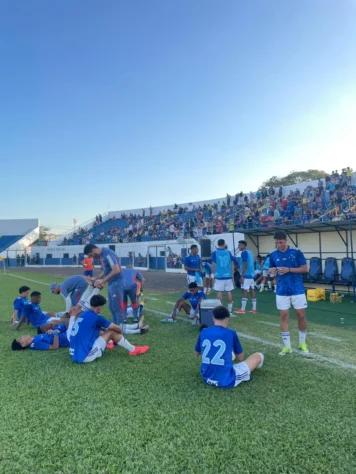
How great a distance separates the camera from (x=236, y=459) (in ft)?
7.85

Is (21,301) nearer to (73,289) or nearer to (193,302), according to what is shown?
(73,289)

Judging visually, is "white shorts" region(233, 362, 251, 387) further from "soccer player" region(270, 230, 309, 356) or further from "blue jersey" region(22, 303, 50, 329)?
"blue jersey" region(22, 303, 50, 329)

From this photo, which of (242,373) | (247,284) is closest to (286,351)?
(242,373)

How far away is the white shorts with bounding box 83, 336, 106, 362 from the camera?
4617mm

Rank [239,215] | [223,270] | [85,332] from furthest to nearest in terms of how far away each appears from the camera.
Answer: [239,215]
[223,270]
[85,332]

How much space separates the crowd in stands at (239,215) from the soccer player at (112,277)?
9551 millimetres

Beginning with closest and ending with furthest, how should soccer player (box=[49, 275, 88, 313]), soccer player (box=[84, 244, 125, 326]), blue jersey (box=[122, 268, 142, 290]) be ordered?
soccer player (box=[84, 244, 125, 326])
soccer player (box=[49, 275, 88, 313])
blue jersey (box=[122, 268, 142, 290])

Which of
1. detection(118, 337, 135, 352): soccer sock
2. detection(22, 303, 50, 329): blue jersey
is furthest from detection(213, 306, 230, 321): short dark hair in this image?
detection(22, 303, 50, 329): blue jersey

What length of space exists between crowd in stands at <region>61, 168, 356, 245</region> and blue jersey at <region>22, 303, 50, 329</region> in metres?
10.5

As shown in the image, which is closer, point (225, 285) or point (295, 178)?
point (225, 285)

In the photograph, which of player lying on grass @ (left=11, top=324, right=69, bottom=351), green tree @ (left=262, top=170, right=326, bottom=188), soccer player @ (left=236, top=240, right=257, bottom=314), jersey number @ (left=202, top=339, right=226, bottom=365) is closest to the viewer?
jersey number @ (left=202, top=339, right=226, bottom=365)

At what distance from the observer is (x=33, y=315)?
6930 millimetres

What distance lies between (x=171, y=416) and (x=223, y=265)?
17.0 feet

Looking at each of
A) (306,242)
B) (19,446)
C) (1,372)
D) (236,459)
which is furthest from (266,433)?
(306,242)
